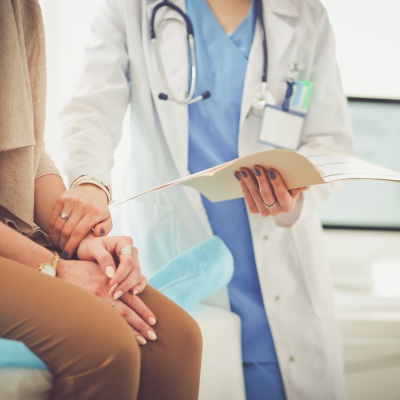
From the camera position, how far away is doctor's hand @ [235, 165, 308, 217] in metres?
0.91

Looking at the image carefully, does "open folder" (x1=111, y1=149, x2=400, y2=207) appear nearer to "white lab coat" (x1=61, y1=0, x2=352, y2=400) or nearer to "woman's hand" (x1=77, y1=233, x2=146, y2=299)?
"woman's hand" (x1=77, y1=233, x2=146, y2=299)

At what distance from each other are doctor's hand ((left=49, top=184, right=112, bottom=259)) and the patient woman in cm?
1

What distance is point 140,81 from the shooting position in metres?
1.28

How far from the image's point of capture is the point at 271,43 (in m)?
1.33

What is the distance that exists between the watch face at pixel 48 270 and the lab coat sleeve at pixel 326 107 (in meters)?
0.81

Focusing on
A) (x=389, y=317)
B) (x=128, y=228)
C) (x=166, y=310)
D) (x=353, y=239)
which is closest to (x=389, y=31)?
(x=353, y=239)

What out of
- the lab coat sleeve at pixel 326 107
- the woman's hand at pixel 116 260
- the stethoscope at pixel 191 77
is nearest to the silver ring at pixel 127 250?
the woman's hand at pixel 116 260

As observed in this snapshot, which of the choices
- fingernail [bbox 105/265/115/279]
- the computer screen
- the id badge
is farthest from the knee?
the computer screen

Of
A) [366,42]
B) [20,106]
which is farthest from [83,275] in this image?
[366,42]

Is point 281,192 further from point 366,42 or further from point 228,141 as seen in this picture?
point 366,42

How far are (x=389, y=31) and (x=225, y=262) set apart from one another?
1412mm

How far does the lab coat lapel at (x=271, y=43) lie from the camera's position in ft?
4.17

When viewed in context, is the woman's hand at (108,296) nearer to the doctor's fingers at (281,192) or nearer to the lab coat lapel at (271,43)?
the doctor's fingers at (281,192)

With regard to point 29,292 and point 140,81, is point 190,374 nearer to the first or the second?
point 29,292
